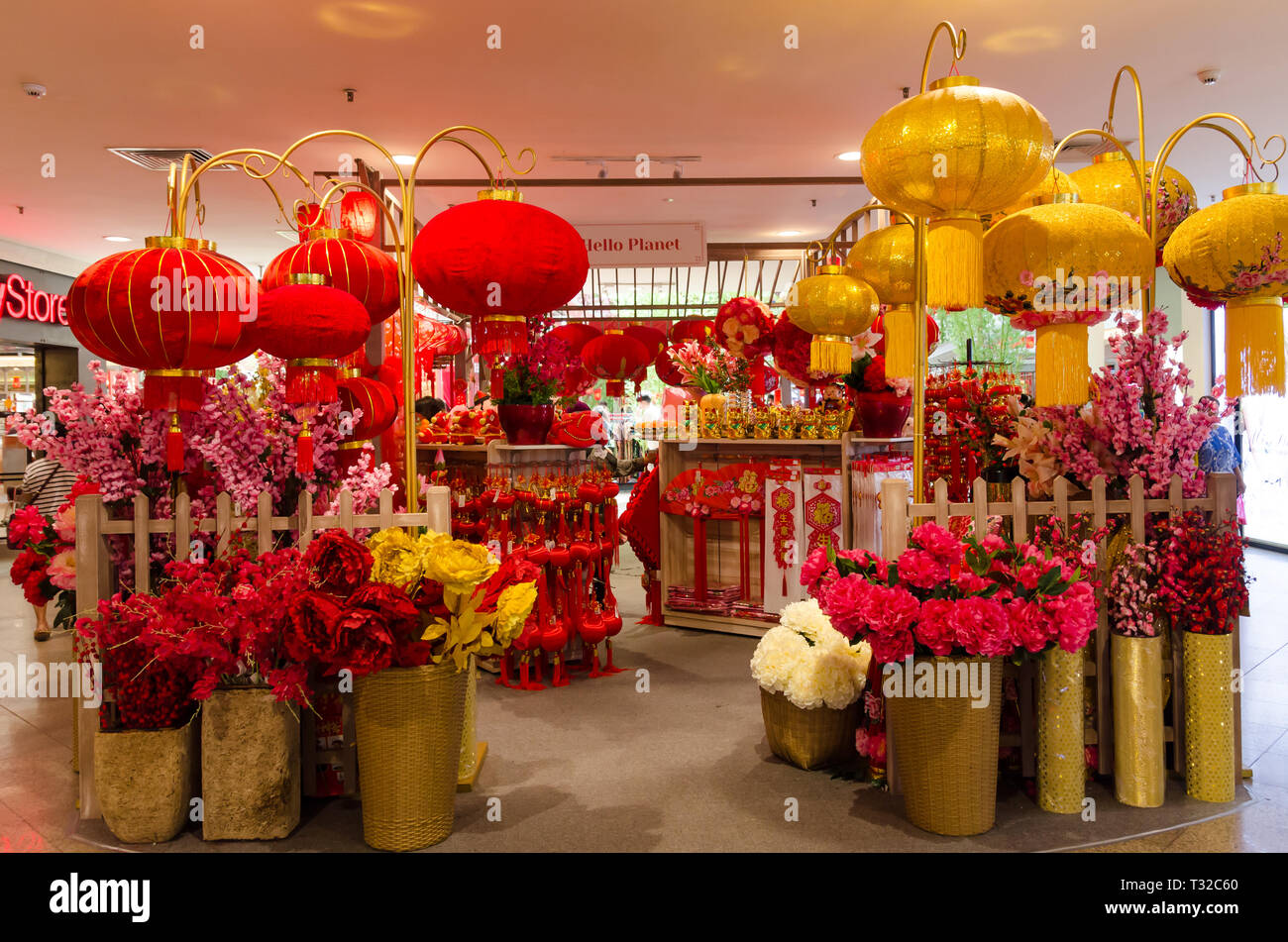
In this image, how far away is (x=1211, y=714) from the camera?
9.49ft

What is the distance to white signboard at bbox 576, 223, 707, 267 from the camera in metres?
6.69

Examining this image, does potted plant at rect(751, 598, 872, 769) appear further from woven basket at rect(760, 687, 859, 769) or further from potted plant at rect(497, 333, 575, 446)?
potted plant at rect(497, 333, 575, 446)

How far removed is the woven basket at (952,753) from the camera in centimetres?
260

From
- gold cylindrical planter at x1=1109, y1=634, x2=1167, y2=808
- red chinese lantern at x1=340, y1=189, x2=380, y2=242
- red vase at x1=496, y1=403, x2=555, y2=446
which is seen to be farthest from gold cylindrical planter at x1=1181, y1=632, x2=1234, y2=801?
red chinese lantern at x1=340, y1=189, x2=380, y2=242

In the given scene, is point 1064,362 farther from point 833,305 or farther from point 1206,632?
point 1206,632

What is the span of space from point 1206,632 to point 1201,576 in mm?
186

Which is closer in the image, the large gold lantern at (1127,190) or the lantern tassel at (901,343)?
the large gold lantern at (1127,190)

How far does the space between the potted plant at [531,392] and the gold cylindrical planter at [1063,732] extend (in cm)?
292

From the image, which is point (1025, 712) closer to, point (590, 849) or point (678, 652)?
point (590, 849)

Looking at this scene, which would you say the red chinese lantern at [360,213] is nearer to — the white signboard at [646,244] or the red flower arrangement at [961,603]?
the white signboard at [646,244]

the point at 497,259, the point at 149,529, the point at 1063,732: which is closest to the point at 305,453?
the point at 149,529

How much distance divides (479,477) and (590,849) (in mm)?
2873

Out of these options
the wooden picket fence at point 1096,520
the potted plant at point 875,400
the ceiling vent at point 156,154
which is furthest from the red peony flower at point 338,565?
the ceiling vent at point 156,154

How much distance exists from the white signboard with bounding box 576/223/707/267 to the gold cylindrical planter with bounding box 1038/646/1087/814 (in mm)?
4648
